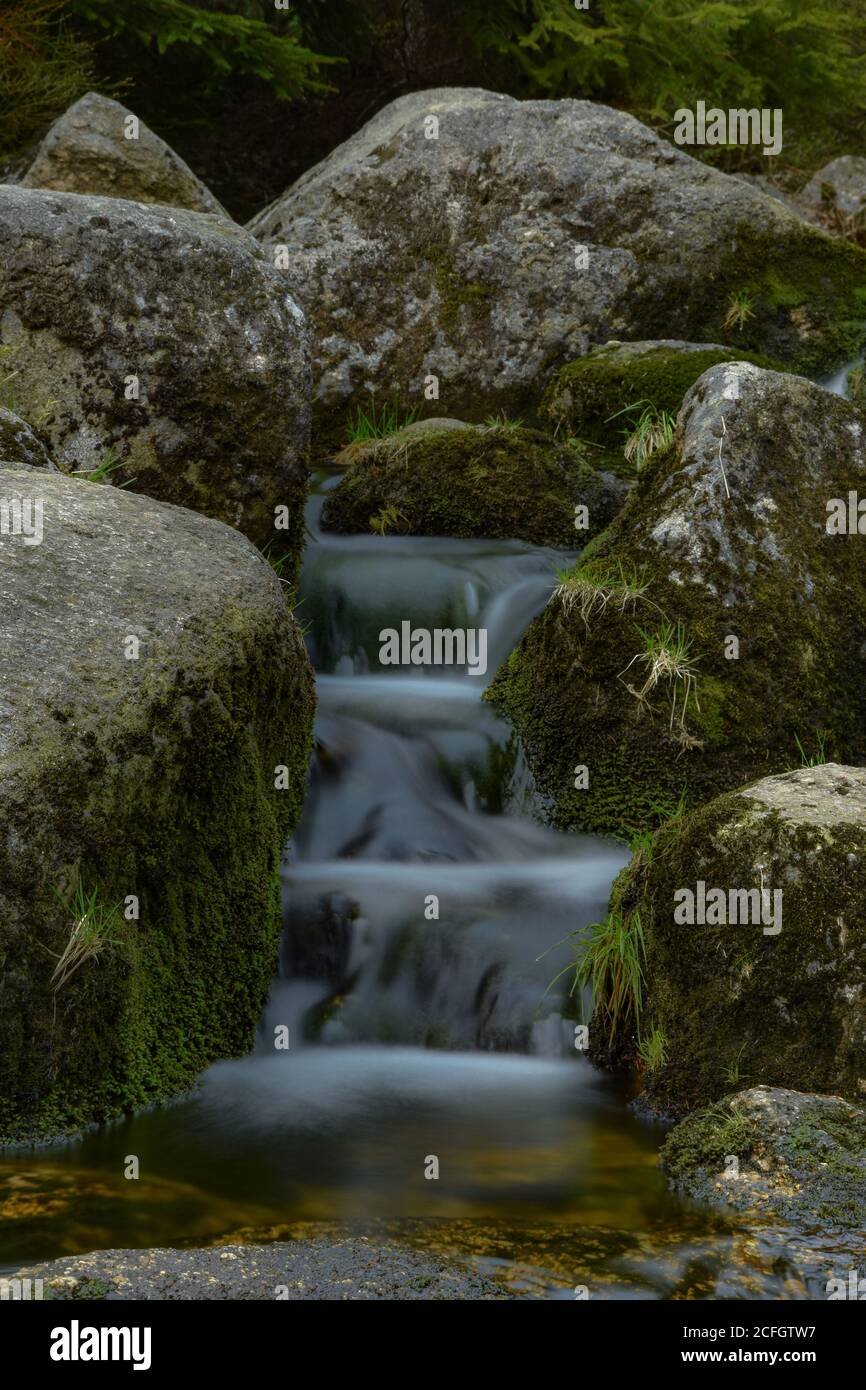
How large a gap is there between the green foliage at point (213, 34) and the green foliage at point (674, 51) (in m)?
2.18

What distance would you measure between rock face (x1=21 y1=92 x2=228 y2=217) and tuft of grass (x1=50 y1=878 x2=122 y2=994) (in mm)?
7736

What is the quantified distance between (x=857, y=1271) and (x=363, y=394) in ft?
29.1

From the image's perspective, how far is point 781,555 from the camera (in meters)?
6.90

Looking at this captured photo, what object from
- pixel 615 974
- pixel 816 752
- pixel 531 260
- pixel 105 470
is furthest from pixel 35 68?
pixel 615 974

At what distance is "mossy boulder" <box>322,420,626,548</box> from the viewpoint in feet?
29.3

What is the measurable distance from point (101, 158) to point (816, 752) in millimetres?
7424

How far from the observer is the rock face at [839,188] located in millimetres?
15680

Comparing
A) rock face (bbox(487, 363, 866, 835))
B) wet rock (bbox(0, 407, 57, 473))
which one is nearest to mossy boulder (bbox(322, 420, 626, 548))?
rock face (bbox(487, 363, 866, 835))

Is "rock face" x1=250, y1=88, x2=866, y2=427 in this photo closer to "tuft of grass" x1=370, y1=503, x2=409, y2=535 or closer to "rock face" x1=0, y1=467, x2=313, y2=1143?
"tuft of grass" x1=370, y1=503, x2=409, y2=535

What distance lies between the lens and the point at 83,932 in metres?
4.54

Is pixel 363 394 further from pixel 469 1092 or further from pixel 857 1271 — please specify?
pixel 857 1271

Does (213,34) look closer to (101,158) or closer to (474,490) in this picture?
(101,158)

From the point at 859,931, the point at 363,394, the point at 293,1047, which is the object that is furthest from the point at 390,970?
the point at 363,394

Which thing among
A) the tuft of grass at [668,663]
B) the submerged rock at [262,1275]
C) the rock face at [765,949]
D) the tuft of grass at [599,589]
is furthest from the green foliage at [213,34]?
the submerged rock at [262,1275]
